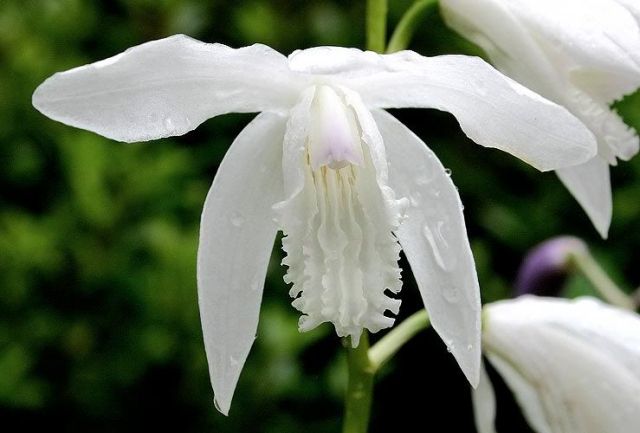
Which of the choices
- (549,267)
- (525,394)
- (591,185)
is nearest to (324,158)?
(591,185)

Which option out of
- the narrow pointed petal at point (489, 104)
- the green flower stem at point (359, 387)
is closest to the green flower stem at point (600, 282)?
the green flower stem at point (359, 387)

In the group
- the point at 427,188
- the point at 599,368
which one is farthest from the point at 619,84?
the point at 599,368

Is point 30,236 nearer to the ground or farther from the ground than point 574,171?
nearer to the ground

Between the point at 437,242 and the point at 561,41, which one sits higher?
the point at 561,41

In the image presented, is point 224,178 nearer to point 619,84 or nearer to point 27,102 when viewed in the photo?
point 619,84

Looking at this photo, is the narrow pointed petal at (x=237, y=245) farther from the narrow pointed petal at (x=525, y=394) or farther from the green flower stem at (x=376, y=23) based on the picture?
the narrow pointed petal at (x=525, y=394)

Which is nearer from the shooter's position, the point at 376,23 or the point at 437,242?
the point at 437,242

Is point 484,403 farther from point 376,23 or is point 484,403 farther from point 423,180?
point 376,23
